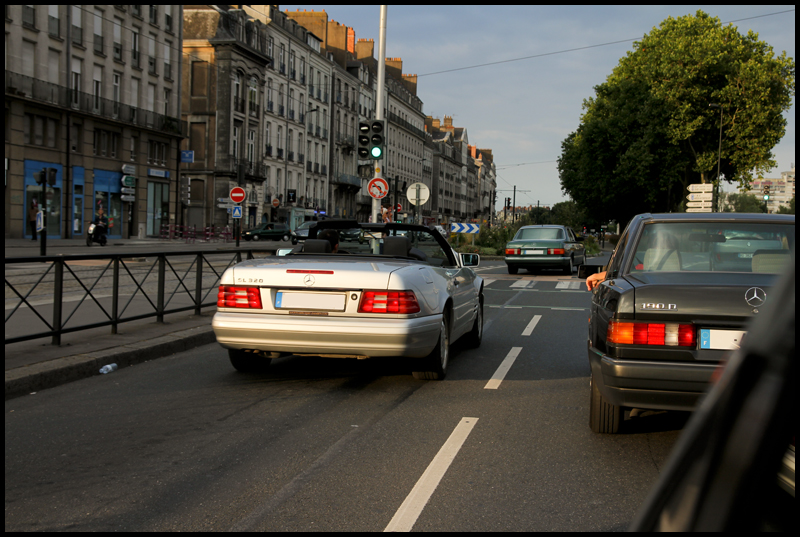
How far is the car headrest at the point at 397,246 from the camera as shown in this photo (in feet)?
25.1

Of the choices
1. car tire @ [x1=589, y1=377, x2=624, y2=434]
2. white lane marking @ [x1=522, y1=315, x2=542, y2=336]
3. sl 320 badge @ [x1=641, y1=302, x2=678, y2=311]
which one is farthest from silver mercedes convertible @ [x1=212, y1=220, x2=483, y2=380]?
white lane marking @ [x1=522, y1=315, x2=542, y2=336]

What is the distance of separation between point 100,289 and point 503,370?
4519 mm

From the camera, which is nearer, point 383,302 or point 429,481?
point 429,481

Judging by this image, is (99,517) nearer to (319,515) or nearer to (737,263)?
(319,515)

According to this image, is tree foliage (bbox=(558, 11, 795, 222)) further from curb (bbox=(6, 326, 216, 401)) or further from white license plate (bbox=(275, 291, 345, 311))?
white license plate (bbox=(275, 291, 345, 311))

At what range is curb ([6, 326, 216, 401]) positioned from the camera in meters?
6.43

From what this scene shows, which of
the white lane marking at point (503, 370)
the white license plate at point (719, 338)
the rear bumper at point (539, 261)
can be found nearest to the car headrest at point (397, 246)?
the white lane marking at point (503, 370)

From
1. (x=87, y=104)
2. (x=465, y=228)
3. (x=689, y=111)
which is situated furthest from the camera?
(x=689, y=111)

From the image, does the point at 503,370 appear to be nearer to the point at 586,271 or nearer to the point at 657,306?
the point at 586,271

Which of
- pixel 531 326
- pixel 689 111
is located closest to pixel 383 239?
pixel 531 326

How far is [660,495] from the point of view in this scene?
32.9 inches

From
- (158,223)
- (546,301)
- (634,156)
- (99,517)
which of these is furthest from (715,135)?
(99,517)

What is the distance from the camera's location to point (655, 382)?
4.56 meters

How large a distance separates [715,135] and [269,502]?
169ft
